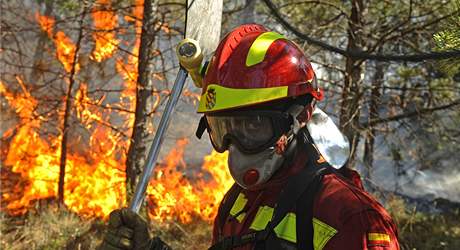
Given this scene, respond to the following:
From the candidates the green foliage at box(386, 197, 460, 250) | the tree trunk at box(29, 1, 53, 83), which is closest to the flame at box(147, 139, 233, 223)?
the tree trunk at box(29, 1, 53, 83)

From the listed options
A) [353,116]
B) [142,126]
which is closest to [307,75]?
[353,116]

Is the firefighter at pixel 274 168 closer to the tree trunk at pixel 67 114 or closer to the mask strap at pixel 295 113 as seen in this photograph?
the mask strap at pixel 295 113

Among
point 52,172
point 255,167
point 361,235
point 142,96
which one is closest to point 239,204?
point 255,167

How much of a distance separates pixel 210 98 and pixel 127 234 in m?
0.64

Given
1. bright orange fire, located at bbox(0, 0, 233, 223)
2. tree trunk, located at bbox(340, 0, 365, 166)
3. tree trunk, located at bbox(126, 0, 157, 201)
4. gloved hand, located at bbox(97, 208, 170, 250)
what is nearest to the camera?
gloved hand, located at bbox(97, 208, 170, 250)

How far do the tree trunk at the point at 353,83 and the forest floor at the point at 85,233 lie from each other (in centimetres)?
165

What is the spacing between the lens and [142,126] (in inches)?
257

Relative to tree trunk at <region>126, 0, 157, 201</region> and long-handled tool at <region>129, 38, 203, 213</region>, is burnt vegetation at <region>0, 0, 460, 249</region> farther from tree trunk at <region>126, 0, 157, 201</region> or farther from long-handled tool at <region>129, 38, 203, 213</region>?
long-handled tool at <region>129, 38, 203, 213</region>

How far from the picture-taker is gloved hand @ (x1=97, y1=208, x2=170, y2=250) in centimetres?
197

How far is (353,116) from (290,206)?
422cm

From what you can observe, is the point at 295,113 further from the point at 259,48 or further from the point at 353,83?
the point at 353,83

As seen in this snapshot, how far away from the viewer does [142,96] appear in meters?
6.49

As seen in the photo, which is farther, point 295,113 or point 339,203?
point 295,113

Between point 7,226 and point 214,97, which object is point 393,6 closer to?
point 214,97
